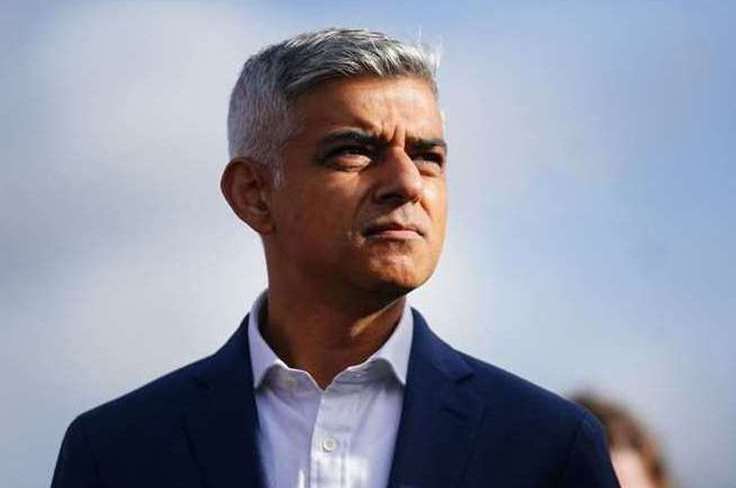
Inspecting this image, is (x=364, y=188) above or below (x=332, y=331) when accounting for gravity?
above

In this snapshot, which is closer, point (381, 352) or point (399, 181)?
point (399, 181)

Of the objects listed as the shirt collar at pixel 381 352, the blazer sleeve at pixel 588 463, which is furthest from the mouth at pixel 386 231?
the blazer sleeve at pixel 588 463

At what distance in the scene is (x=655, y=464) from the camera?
948 centimetres

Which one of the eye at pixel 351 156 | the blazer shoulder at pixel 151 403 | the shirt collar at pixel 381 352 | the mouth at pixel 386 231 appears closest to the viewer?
the mouth at pixel 386 231

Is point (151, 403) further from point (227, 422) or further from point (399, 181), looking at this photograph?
point (399, 181)

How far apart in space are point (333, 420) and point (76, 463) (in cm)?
88

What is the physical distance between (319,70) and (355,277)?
2.29 ft

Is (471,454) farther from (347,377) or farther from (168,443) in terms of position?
(168,443)

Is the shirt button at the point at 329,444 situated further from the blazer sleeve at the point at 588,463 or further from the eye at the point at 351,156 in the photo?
the eye at the point at 351,156

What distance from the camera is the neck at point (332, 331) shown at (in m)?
6.82

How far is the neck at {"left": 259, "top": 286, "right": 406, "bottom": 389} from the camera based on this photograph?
6824 mm

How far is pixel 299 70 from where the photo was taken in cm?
695

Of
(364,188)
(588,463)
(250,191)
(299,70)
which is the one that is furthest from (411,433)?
(299,70)

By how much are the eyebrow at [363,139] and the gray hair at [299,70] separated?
0.17 meters
